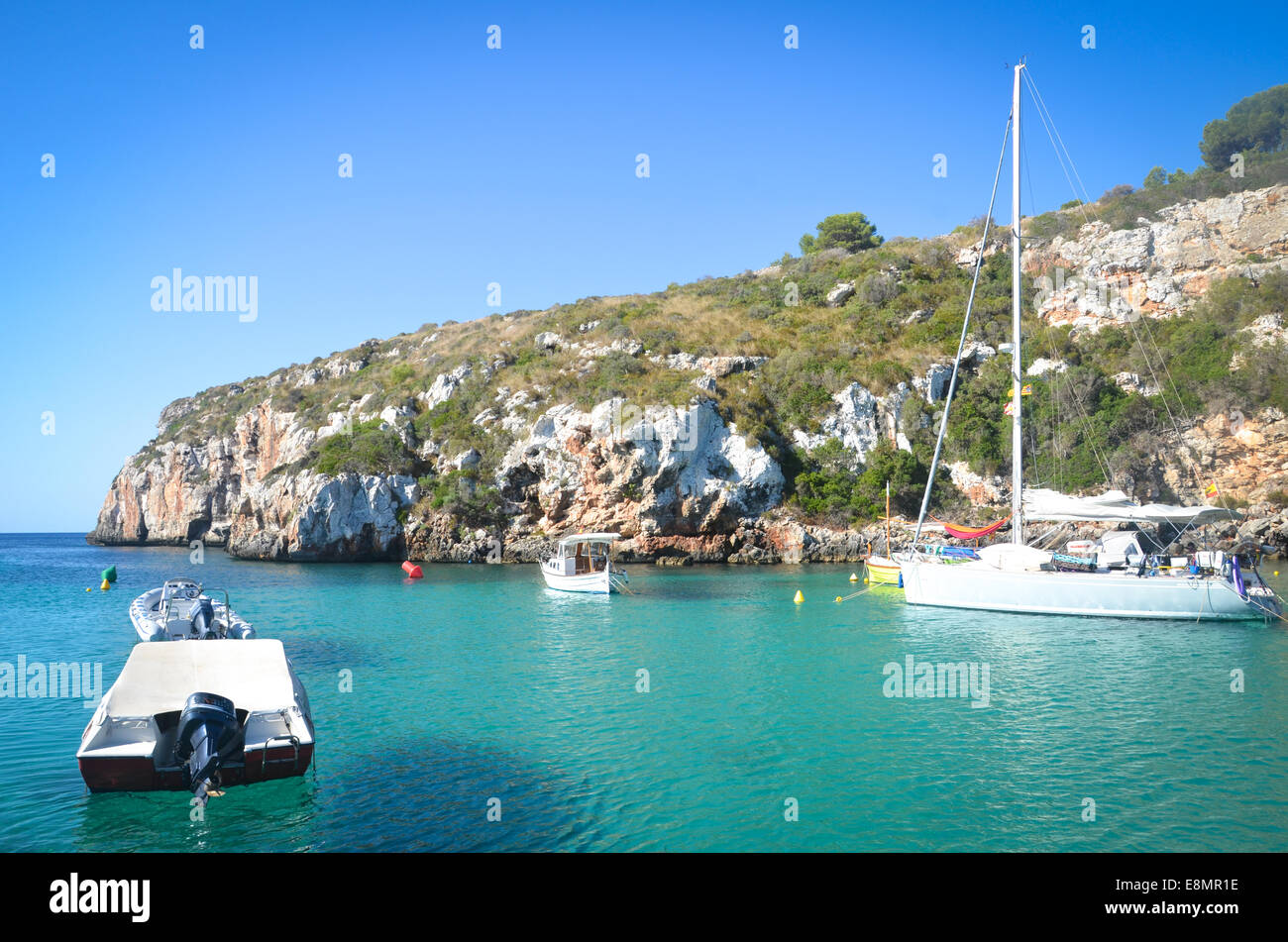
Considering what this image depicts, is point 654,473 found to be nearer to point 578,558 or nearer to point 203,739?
point 578,558

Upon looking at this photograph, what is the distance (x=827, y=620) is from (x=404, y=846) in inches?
790

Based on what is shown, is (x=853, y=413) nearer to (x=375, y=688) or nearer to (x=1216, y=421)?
(x=1216, y=421)

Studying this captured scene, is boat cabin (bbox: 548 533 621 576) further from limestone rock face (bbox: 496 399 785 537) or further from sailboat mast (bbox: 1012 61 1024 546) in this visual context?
sailboat mast (bbox: 1012 61 1024 546)

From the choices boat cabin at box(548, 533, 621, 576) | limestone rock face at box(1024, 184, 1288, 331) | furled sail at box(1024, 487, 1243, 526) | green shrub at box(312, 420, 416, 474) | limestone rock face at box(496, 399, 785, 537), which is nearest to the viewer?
furled sail at box(1024, 487, 1243, 526)

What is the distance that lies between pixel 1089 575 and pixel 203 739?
27815mm

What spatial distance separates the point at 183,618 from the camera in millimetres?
21062

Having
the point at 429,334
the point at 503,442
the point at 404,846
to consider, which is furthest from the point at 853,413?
the point at 429,334

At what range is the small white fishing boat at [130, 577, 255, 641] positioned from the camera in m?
19.3

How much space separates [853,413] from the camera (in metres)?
54.2

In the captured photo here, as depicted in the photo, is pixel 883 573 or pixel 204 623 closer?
pixel 204 623

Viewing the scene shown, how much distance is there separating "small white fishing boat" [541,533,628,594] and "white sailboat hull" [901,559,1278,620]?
46.4ft

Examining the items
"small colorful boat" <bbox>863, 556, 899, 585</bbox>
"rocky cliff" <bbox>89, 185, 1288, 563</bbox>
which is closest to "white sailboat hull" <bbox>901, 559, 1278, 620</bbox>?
"small colorful boat" <bbox>863, 556, 899, 585</bbox>

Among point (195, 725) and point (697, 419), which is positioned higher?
point (697, 419)

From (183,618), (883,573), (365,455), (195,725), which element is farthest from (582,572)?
(365,455)
